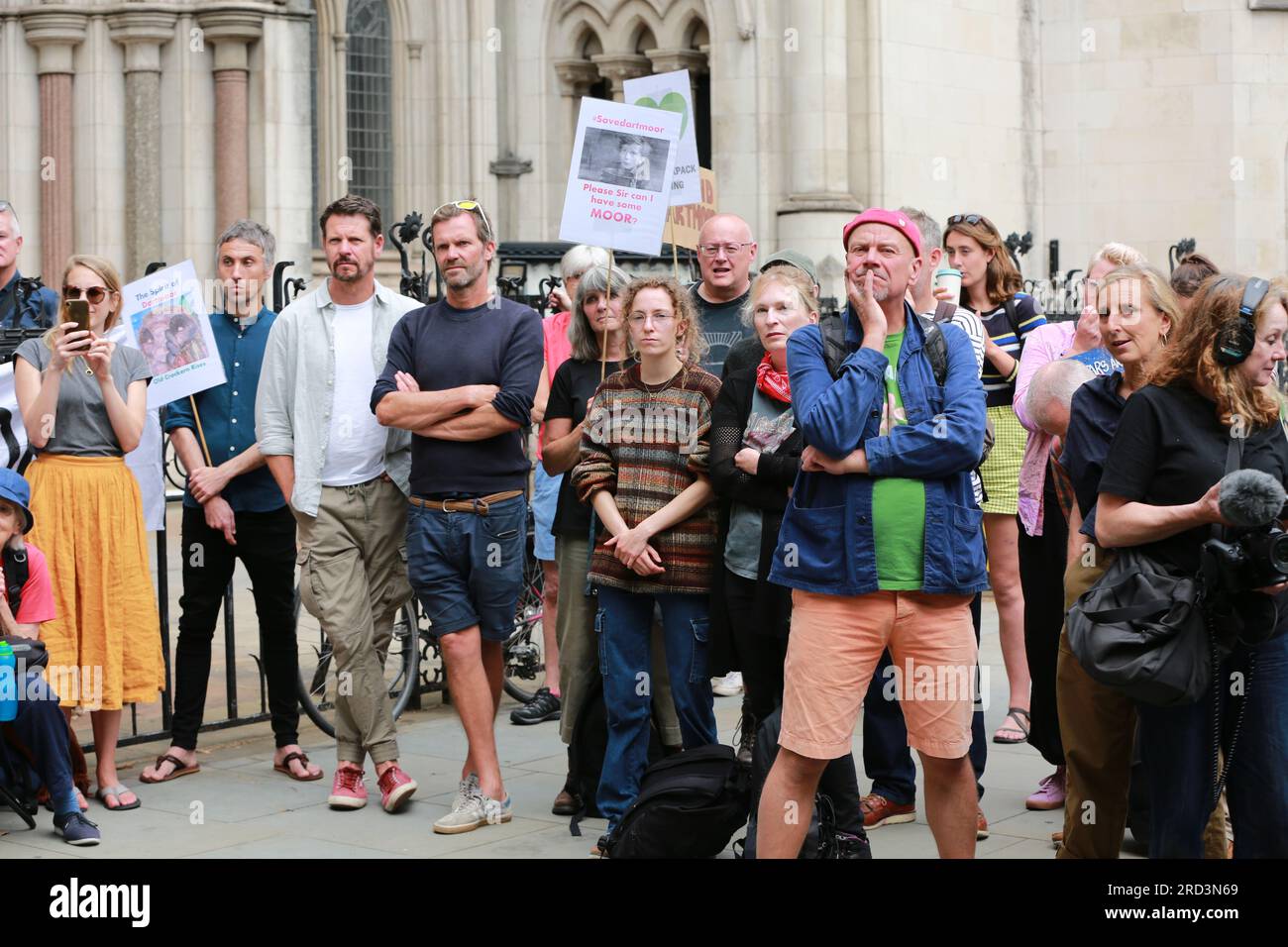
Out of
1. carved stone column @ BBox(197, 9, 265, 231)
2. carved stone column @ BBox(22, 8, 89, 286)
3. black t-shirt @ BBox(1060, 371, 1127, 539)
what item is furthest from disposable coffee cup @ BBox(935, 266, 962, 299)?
carved stone column @ BBox(22, 8, 89, 286)

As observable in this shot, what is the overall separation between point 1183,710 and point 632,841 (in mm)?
1961

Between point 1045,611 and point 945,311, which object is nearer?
point 945,311

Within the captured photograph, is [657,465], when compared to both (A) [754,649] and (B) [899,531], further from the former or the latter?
(B) [899,531]

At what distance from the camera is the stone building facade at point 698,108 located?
57.4 feet

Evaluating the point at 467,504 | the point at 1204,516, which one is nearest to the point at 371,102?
the point at 467,504

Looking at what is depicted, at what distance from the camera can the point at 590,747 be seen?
7.14 metres

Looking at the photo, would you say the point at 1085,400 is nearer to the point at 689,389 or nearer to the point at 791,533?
the point at 791,533

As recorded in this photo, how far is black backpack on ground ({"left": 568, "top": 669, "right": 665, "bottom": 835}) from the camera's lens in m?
7.12

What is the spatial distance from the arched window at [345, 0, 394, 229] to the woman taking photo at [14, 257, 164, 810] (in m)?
13.7

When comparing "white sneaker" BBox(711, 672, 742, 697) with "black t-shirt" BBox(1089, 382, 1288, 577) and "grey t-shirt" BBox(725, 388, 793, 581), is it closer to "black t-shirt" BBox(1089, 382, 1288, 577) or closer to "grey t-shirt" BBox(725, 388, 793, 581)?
"grey t-shirt" BBox(725, 388, 793, 581)

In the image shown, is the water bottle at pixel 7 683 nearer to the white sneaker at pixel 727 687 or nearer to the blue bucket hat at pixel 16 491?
the blue bucket hat at pixel 16 491

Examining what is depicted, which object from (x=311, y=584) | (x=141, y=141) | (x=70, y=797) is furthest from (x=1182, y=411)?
(x=141, y=141)

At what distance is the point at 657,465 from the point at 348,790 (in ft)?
5.95

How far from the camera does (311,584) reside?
24.0 feet
